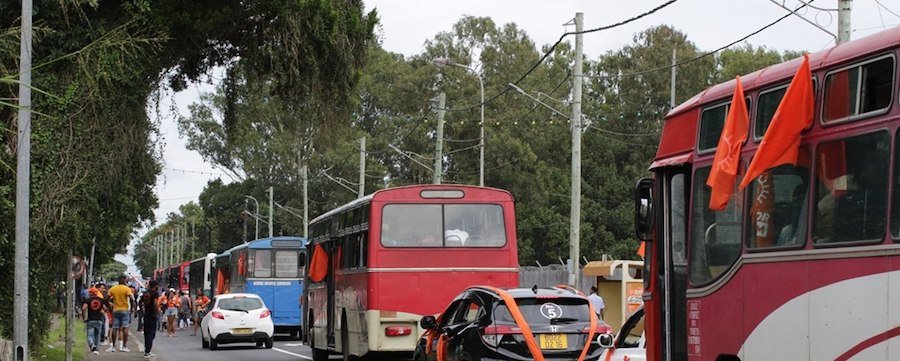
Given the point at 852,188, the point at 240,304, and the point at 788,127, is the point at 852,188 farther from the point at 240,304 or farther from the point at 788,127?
the point at 240,304

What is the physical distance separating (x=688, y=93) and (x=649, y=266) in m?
61.2

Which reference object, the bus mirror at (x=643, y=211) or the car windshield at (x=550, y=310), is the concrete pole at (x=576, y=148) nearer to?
the car windshield at (x=550, y=310)

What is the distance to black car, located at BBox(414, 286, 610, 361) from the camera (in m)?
15.3

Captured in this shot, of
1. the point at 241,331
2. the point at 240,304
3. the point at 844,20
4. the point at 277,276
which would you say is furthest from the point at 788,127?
the point at 277,276

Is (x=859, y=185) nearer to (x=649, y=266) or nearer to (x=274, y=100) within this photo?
(x=649, y=266)

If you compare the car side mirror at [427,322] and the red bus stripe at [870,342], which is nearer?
the red bus stripe at [870,342]

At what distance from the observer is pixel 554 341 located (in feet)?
50.9

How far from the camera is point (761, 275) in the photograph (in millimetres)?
8961

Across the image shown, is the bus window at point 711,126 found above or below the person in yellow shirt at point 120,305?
above

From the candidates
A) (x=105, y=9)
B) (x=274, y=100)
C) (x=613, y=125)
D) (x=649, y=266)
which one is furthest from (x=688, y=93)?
(x=649, y=266)

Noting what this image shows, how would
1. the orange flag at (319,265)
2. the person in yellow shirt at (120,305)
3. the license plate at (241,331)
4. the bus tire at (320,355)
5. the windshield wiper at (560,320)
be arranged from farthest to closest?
the license plate at (241,331), the person in yellow shirt at (120,305), the bus tire at (320,355), the orange flag at (319,265), the windshield wiper at (560,320)

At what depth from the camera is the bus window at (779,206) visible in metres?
8.47

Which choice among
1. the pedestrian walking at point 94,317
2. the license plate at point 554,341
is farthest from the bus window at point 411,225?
the pedestrian walking at point 94,317

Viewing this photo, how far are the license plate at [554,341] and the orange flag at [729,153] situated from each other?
6.30 m
